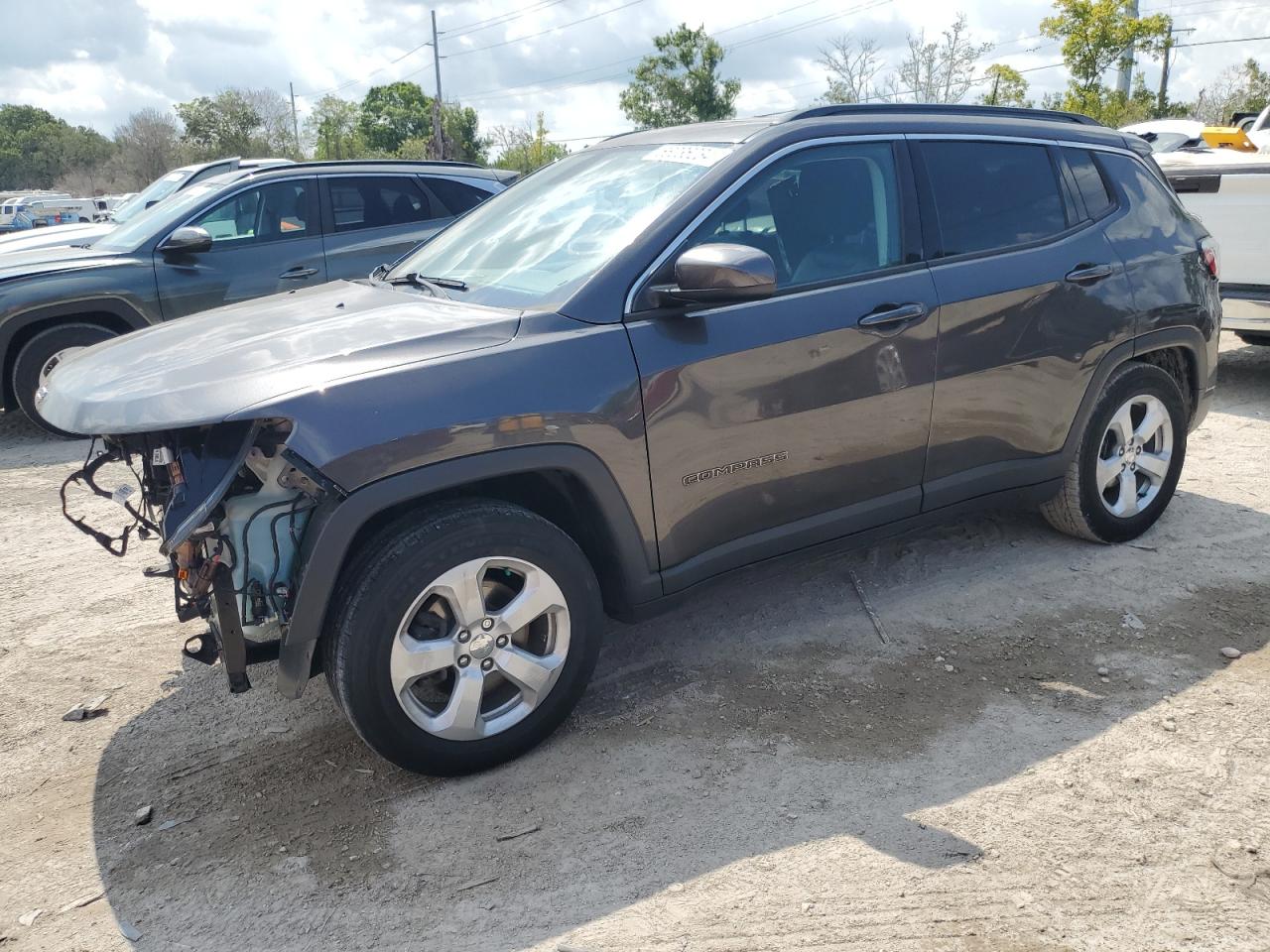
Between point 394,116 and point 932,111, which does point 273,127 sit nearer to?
point 394,116

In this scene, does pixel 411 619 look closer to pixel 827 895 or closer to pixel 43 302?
pixel 827 895

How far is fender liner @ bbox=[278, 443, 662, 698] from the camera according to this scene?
2.72 m

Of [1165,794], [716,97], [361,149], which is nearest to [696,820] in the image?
[1165,794]

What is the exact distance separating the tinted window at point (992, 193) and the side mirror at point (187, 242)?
17.9 feet

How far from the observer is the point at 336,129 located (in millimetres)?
60594

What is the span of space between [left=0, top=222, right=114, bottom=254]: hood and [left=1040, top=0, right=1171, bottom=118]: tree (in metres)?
20.7

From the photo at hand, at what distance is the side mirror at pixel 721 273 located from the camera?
301 cm

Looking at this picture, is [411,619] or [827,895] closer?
[827,895]

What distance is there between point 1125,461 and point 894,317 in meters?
1.70

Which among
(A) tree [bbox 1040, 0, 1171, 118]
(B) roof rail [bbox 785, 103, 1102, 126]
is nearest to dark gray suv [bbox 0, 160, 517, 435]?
(B) roof rail [bbox 785, 103, 1102, 126]

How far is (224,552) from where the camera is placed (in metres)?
2.83

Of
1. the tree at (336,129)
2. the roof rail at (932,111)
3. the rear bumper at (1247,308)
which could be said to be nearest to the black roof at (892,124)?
the roof rail at (932,111)

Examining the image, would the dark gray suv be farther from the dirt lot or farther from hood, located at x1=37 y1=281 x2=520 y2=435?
hood, located at x1=37 y1=281 x2=520 y2=435

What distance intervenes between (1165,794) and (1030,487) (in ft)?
5.19
